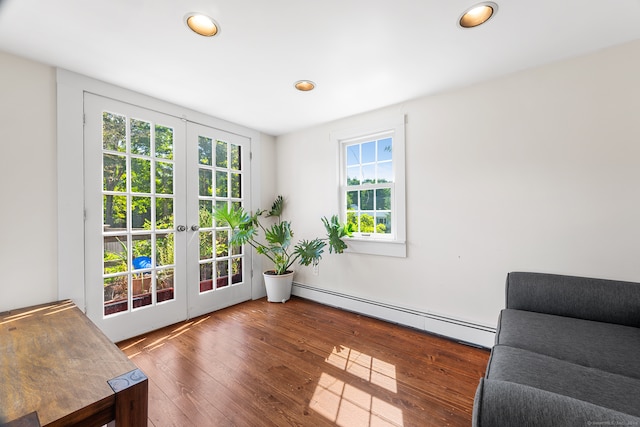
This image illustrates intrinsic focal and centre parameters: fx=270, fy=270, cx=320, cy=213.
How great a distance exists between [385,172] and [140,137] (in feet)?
7.91

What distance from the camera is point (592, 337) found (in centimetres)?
143

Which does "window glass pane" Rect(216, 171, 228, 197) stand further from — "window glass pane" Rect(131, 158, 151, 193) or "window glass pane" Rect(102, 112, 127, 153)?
"window glass pane" Rect(102, 112, 127, 153)

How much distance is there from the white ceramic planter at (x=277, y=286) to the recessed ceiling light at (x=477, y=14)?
A: 288 centimetres

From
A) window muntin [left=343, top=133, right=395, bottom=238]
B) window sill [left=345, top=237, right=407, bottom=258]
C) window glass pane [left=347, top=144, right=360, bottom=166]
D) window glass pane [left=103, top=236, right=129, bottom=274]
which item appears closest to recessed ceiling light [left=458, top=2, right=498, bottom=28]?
window muntin [left=343, top=133, right=395, bottom=238]

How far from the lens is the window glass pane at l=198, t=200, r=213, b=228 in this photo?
9.71 feet

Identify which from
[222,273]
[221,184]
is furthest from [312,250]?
[221,184]

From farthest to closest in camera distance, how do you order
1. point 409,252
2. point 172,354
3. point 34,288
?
point 409,252, point 172,354, point 34,288

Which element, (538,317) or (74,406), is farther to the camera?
(538,317)

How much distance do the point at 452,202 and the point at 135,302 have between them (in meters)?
3.02

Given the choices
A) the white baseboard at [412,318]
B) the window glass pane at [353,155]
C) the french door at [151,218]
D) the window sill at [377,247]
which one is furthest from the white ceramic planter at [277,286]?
the window glass pane at [353,155]

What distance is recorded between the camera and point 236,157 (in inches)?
132

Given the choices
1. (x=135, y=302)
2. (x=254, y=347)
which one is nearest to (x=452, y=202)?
(x=254, y=347)

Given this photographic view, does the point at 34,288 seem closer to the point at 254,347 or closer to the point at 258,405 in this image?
the point at 254,347

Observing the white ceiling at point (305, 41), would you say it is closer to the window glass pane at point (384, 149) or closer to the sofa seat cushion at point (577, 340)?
the window glass pane at point (384, 149)
